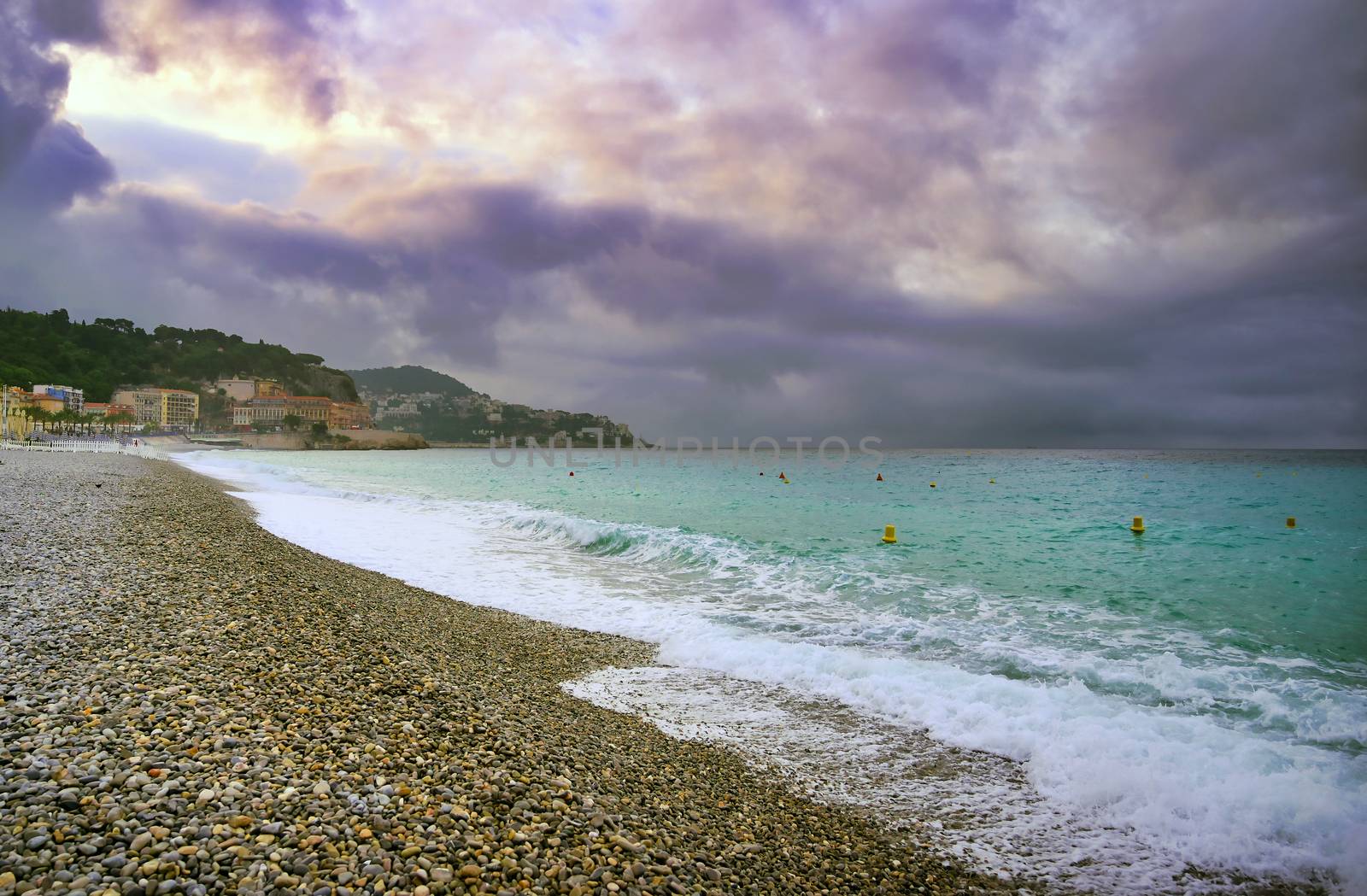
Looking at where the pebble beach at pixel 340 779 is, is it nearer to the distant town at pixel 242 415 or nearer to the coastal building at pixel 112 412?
the distant town at pixel 242 415

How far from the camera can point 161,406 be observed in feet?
457

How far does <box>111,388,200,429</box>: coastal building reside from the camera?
131750 mm

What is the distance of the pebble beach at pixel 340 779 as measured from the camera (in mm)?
2898

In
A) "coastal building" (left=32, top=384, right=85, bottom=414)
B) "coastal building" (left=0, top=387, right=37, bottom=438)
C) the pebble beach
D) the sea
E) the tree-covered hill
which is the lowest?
the sea

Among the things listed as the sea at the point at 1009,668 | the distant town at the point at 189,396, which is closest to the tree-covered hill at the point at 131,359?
the distant town at the point at 189,396

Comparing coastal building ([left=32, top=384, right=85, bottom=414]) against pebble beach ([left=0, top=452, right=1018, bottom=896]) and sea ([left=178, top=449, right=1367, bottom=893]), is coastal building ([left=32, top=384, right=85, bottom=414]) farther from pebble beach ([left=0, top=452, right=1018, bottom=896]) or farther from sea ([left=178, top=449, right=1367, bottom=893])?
pebble beach ([left=0, top=452, right=1018, bottom=896])

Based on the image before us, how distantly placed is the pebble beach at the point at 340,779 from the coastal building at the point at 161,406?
16377 centimetres

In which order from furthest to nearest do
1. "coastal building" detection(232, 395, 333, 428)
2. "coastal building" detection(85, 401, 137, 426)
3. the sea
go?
1. "coastal building" detection(232, 395, 333, 428)
2. "coastal building" detection(85, 401, 137, 426)
3. the sea

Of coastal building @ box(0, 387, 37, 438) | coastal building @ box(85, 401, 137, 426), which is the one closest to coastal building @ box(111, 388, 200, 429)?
coastal building @ box(85, 401, 137, 426)

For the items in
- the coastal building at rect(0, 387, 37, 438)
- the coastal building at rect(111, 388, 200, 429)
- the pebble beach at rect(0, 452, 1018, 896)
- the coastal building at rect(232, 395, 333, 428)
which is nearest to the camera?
the pebble beach at rect(0, 452, 1018, 896)

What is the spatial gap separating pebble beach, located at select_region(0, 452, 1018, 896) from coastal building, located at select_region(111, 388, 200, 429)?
6448 inches

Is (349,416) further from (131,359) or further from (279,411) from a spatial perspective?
(131,359)

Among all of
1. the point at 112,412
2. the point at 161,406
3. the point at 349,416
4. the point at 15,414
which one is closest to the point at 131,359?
the point at 161,406

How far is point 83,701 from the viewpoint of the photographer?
414 cm
